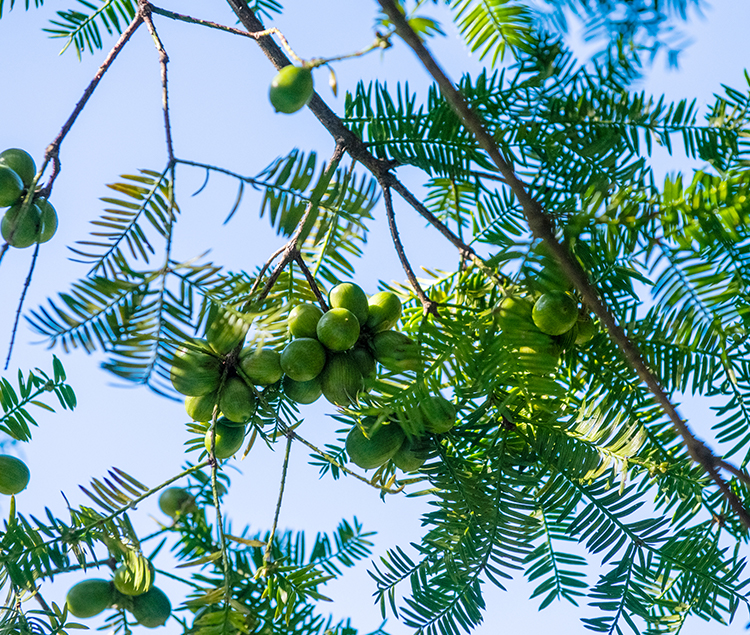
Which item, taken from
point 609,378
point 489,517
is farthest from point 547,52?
point 489,517

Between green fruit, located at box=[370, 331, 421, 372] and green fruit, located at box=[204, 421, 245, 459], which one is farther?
green fruit, located at box=[204, 421, 245, 459]

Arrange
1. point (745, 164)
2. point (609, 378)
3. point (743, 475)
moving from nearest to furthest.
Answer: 1. point (743, 475)
2. point (745, 164)
3. point (609, 378)

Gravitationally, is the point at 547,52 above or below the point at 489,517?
above

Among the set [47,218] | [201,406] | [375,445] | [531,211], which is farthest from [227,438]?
[531,211]

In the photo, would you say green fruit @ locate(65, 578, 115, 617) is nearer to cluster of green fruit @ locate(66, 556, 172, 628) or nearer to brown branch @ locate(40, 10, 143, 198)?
cluster of green fruit @ locate(66, 556, 172, 628)

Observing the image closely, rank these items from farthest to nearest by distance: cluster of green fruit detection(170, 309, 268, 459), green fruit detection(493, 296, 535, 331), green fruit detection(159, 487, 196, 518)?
green fruit detection(159, 487, 196, 518) < cluster of green fruit detection(170, 309, 268, 459) < green fruit detection(493, 296, 535, 331)

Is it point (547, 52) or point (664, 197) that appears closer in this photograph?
point (664, 197)

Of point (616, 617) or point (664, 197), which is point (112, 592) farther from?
point (664, 197)

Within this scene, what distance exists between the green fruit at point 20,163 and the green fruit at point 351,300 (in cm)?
32

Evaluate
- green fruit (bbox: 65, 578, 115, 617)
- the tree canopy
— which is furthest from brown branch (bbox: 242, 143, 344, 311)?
green fruit (bbox: 65, 578, 115, 617)

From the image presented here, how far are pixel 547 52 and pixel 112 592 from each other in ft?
2.18

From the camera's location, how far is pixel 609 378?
60cm

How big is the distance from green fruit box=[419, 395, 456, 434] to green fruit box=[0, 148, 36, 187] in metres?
0.44

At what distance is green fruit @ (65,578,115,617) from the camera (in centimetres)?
66
